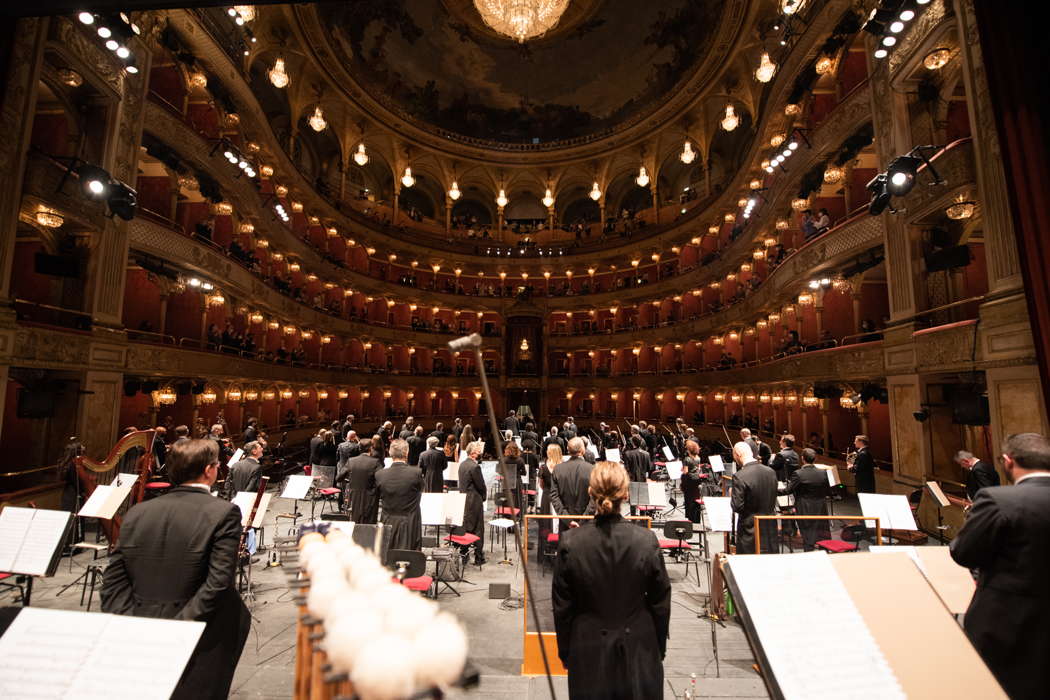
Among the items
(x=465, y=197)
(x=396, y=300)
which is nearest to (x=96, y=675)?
(x=396, y=300)

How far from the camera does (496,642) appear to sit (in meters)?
5.77

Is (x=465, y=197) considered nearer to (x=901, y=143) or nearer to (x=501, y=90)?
(x=501, y=90)

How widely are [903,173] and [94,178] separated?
16.7m

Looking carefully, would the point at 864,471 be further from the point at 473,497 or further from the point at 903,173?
the point at 473,497

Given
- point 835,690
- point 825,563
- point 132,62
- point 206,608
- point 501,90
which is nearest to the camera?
point 835,690

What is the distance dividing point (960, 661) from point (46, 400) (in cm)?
1483

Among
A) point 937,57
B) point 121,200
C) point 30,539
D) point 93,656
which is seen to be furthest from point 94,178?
point 937,57

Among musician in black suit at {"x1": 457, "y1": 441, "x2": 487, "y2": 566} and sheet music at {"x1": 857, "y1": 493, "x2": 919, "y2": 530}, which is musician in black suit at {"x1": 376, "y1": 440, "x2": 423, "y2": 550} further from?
sheet music at {"x1": 857, "y1": 493, "x2": 919, "y2": 530}

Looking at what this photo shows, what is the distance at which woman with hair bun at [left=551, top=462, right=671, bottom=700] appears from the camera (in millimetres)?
2963

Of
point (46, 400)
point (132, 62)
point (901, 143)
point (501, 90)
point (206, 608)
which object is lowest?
point (206, 608)

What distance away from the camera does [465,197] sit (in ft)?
128

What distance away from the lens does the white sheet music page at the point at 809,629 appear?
6.49ft

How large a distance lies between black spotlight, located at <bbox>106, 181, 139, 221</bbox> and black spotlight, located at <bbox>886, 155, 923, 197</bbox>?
1643 cm

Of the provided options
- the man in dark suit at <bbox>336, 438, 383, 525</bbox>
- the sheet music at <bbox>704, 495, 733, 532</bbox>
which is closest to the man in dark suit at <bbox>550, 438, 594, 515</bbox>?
the sheet music at <bbox>704, 495, 733, 532</bbox>
